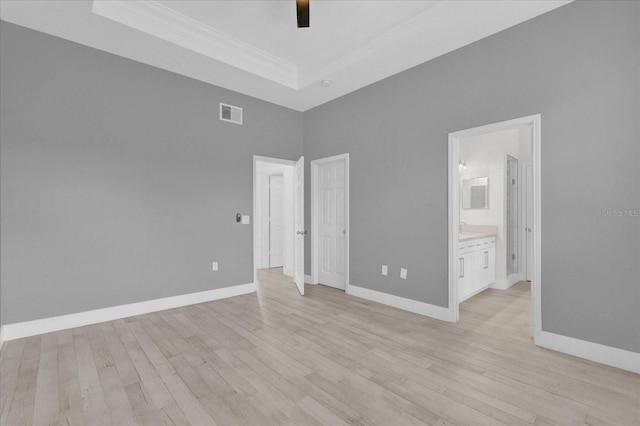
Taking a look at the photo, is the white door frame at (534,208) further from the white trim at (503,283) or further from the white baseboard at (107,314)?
the white baseboard at (107,314)

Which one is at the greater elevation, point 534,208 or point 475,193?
point 475,193

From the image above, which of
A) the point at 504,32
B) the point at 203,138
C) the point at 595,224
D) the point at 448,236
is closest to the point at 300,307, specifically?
the point at 448,236

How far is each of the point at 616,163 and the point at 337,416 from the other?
2.87 m

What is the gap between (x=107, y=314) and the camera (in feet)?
11.1

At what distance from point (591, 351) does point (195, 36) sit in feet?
16.3

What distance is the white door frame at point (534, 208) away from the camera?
275 centimetres

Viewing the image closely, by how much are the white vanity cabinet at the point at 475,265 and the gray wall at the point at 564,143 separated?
1.96 feet

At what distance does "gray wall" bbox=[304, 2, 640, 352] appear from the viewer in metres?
2.34

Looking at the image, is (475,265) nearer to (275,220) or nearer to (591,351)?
(591,351)

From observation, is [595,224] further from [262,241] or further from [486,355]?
[262,241]

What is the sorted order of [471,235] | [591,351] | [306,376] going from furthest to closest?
[471,235], [591,351], [306,376]

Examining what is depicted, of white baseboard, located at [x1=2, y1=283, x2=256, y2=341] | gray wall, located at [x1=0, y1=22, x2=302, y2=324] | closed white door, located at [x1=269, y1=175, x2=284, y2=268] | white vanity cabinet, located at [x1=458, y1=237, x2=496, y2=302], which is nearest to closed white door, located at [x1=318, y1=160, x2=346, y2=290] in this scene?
gray wall, located at [x1=0, y1=22, x2=302, y2=324]

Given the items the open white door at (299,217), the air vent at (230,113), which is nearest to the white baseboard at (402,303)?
the open white door at (299,217)

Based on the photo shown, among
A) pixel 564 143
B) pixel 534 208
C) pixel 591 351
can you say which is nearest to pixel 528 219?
pixel 534 208
